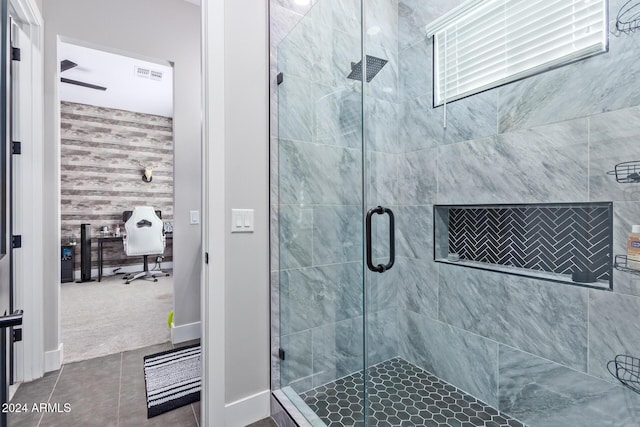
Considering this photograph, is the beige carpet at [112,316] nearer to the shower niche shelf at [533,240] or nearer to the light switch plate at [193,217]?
the light switch plate at [193,217]

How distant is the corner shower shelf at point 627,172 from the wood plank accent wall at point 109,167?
21.2 feet

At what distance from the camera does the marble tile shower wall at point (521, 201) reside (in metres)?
1.29

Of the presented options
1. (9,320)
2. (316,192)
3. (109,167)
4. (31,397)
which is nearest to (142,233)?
(109,167)

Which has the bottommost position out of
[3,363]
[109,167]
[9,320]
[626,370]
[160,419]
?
[160,419]

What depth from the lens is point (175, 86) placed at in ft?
9.19

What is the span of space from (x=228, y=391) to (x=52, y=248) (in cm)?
177

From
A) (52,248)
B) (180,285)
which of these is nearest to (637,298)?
(180,285)

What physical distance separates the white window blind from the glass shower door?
2.94 feet

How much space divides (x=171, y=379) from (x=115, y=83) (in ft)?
14.5

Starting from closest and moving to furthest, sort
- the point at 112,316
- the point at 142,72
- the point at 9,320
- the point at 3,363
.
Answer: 1. the point at 9,320
2. the point at 3,363
3. the point at 112,316
4. the point at 142,72

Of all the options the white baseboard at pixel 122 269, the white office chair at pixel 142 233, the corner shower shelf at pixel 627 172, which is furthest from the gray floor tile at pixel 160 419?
the white baseboard at pixel 122 269

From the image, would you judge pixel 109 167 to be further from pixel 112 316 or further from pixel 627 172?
pixel 627 172

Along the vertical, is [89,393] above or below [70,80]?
below

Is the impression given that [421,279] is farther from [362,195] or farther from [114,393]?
[114,393]
